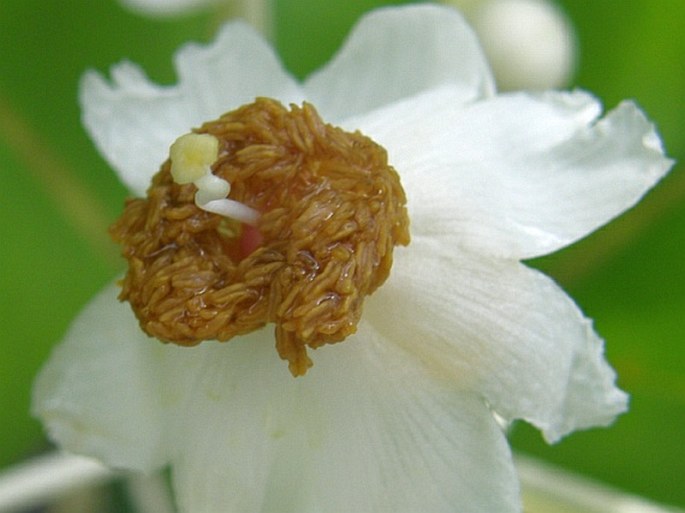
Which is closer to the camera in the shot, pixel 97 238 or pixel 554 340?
pixel 554 340

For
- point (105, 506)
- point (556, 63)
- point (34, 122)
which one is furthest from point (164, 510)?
point (556, 63)

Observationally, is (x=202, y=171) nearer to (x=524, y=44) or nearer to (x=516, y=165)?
(x=516, y=165)

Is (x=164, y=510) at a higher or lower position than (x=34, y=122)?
lower

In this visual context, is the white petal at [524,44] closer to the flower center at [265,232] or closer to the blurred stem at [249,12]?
the blurred stem at [249,12]

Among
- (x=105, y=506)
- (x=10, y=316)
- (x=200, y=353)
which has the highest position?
(x=200, y=353)

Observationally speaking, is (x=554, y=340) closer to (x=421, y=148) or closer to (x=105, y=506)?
(x=421, y=148)

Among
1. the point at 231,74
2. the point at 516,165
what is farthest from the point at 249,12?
the point at 516,165

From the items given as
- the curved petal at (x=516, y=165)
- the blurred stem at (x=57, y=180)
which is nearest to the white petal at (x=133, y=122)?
the curved petal at (x=516, y=165)
